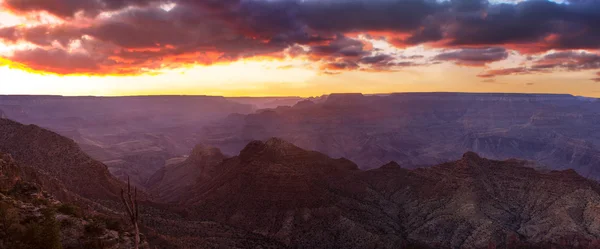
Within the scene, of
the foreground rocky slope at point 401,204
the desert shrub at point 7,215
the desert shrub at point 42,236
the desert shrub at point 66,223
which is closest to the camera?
the desert shrub at point 42,236

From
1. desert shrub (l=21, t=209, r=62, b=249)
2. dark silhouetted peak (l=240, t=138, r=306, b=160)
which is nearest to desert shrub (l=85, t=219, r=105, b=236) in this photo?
desert shrub (l=21, t=209, r=62, b=249)

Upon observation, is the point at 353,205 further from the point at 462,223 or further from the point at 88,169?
the point at 88,169

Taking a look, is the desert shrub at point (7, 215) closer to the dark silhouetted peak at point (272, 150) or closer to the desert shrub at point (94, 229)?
the desert shrub at point (94, 229)

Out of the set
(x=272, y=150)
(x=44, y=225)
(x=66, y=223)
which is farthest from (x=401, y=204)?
(x=44, y=225)

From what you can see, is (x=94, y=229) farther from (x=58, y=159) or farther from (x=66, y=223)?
(x=58, y=159)

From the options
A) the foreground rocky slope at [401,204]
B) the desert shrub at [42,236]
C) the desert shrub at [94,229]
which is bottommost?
the foreground rocky slope at [401,204]

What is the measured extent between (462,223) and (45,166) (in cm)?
12333

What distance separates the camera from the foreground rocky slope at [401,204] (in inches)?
4759

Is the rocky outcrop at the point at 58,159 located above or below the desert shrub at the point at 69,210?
below

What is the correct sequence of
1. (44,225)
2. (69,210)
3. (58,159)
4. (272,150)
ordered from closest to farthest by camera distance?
(44,225) < (69,210) < (58,159) < (272,150)

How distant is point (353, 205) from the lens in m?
140

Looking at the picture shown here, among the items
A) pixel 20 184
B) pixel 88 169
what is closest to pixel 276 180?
pixel 88 169

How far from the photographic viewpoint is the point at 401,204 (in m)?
148

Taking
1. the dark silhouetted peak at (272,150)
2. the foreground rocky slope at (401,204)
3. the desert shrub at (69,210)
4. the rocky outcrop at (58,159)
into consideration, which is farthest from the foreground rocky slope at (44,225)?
the dark silhouetted peak at (272,150)
